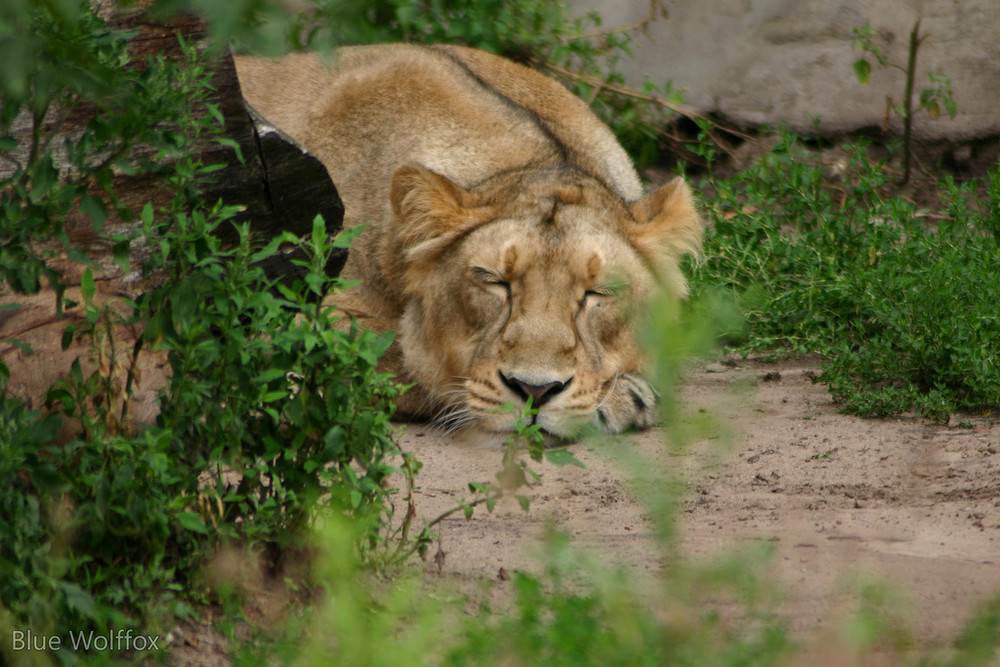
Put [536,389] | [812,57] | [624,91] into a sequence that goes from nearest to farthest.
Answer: [536,389] → [624,91] → [812,57]

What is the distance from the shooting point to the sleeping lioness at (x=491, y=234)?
14.8 ft

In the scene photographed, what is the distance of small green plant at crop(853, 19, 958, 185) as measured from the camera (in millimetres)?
7230

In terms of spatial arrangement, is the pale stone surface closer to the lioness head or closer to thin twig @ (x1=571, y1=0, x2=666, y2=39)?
thin twig @ (x1=571, y1=0, x2=666, y2=39)

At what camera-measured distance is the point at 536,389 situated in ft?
14.2

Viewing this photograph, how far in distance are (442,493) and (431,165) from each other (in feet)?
6.45

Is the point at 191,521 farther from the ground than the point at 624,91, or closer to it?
farther from the ground

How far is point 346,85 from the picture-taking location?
19.0 feet

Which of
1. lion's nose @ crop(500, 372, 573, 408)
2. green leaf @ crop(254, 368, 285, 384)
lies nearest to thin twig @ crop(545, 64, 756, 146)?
lion's nose @ crop(500, 372, 573, 408)

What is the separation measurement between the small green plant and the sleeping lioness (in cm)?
244

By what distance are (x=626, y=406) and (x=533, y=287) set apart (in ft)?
Result: 2.07

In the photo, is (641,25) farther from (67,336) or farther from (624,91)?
(67,336)

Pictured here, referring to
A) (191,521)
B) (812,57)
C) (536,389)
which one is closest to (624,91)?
(812,57)

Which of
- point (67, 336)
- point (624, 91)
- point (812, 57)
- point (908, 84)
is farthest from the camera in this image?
point (812, 57)

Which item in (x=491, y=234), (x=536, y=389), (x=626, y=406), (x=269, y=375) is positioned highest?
(x=269, y=375)
